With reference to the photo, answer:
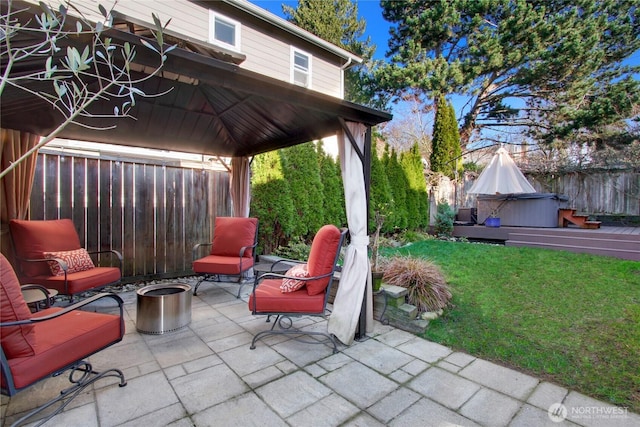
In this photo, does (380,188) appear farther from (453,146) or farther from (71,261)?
(71,261)

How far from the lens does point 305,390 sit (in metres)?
2.23

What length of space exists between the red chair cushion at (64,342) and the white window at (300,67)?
26.2 ft

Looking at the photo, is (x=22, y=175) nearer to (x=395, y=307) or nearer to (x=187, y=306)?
(x=187, y=306)

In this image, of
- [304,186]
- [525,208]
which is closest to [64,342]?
[304,186]

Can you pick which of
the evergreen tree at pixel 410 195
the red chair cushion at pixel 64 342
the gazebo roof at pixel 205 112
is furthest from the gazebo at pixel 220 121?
the evergreen tree at pixel 410 195

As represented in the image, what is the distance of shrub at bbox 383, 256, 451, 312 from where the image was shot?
3645mm

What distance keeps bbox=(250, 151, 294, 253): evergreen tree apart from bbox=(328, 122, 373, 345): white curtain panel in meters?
2.90

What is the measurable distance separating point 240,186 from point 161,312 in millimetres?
3132

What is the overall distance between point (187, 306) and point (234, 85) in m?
2.35

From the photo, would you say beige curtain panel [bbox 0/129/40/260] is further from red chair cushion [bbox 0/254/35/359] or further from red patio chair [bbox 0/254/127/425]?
red chair cushion [bbox 0/254/35/359]

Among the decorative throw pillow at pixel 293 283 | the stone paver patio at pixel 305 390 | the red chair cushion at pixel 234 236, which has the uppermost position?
the red chair cushion at pixel 234 236

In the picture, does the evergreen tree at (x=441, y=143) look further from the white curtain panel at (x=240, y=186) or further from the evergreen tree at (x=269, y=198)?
the white curtain panel at (x=240, y=186)

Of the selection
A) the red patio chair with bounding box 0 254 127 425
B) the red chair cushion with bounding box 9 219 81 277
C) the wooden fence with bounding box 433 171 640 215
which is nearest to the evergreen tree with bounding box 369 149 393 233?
the wooden fence with bounding box 433 171 640 215

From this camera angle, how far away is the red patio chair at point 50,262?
11.6 ft
